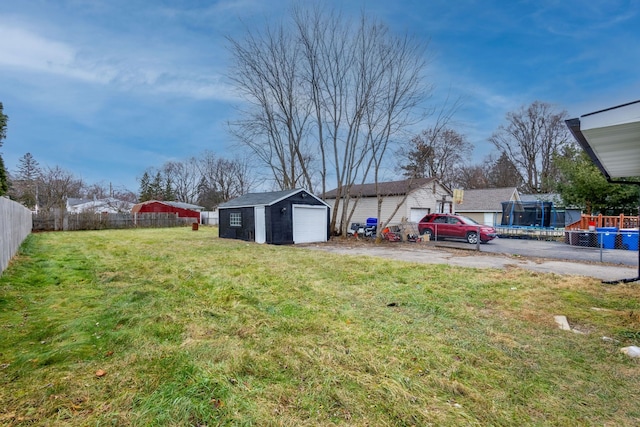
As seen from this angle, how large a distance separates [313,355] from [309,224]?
1306 cm

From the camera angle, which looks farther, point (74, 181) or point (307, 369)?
point (74, 181)

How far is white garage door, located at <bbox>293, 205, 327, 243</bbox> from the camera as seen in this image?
601 inches

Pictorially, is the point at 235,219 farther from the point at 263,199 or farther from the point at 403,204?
the point at 403,204

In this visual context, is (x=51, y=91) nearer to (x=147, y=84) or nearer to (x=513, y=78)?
(x=147, y=84)

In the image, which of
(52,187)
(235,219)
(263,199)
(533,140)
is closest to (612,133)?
(263,199)

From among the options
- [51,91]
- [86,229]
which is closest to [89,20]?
[51,91]

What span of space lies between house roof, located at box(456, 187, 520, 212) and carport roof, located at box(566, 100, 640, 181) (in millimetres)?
21135

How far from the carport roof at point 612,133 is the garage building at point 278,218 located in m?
11.4

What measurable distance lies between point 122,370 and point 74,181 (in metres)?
42.9

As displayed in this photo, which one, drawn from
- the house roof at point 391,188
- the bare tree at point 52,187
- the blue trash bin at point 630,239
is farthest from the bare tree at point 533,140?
the bare tree at point 52,187

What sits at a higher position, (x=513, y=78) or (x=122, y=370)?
(x=513, y=78)

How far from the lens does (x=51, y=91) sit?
420 inches

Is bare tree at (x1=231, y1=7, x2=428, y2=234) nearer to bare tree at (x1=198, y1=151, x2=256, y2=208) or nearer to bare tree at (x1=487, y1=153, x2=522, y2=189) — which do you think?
bare tree at (x1=198, y1=151, x2=256, y2=208)

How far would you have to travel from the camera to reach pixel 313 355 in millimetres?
2746
